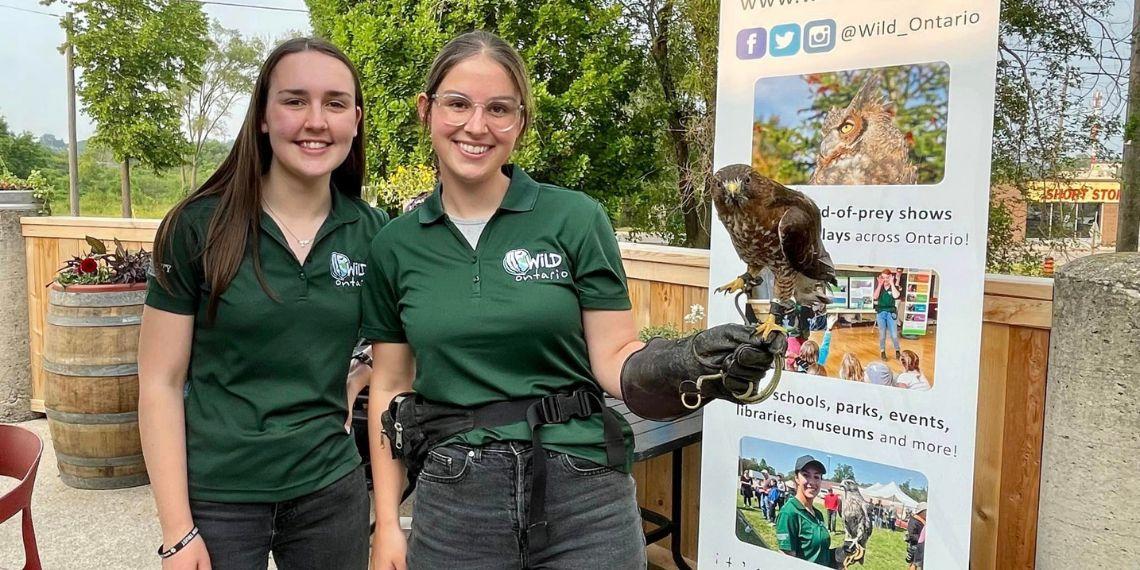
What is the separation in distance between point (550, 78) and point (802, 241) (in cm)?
748

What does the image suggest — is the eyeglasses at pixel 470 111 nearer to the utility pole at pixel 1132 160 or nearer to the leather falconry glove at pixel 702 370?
the leather falconry glove at pixel 702 370

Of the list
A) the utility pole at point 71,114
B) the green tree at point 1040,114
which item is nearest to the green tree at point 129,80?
the utility pole at point 71,114

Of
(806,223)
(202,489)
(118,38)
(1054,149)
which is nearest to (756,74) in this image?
(806,223)

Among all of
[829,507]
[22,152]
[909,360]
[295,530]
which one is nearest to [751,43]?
[909,360]

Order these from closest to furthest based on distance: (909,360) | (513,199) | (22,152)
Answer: (513,199) → (909,360) → (22,152)

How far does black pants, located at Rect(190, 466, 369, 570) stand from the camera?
4.98 ft

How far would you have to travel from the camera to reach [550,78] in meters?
8.29

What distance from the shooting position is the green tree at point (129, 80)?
1473 cm

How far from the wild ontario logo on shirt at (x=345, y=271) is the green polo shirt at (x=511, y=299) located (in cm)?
16

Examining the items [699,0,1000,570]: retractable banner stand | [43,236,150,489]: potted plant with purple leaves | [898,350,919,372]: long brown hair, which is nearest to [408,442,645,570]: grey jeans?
[699,0,1000,570]: retractable banner stand

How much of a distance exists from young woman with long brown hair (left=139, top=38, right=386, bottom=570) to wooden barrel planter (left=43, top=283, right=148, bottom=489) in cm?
301

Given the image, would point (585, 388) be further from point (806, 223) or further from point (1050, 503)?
point (1050, 503)

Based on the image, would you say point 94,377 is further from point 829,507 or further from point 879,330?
point 879,330

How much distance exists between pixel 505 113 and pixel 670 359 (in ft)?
1.87
